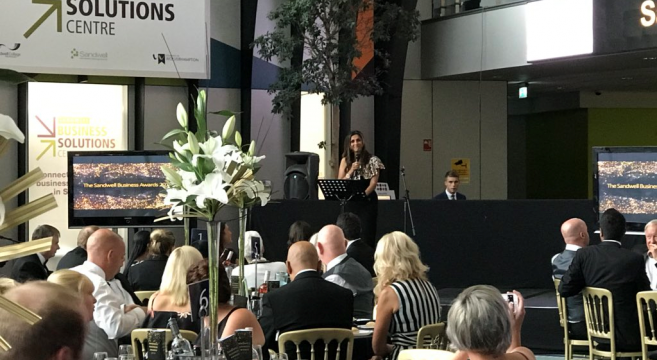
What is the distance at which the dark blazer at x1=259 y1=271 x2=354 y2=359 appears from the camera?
201 inches

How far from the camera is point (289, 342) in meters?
5.09

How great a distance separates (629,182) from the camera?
9.94 meters

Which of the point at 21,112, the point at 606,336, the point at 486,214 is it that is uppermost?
the point at 21,112

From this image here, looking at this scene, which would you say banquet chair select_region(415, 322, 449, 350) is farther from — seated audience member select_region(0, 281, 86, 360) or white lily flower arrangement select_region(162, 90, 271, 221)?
seated audience member select_region(0, 281, 86, 360)

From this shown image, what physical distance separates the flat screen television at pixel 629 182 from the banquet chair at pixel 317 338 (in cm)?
558

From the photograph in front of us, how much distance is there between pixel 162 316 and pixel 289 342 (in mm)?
652

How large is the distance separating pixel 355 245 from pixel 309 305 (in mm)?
2619

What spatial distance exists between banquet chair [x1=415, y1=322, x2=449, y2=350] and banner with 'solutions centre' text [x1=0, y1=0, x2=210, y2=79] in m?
5.95

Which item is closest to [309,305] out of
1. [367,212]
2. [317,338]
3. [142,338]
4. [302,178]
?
[317,338]

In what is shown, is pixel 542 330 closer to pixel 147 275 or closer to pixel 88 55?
pixel 147 275

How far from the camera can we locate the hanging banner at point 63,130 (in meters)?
11.2

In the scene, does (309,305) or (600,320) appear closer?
(309,305)

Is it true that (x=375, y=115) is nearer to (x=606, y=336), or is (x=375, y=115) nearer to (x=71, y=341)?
(x=606, y=336)

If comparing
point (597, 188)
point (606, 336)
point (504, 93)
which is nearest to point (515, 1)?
point (504, 93)
